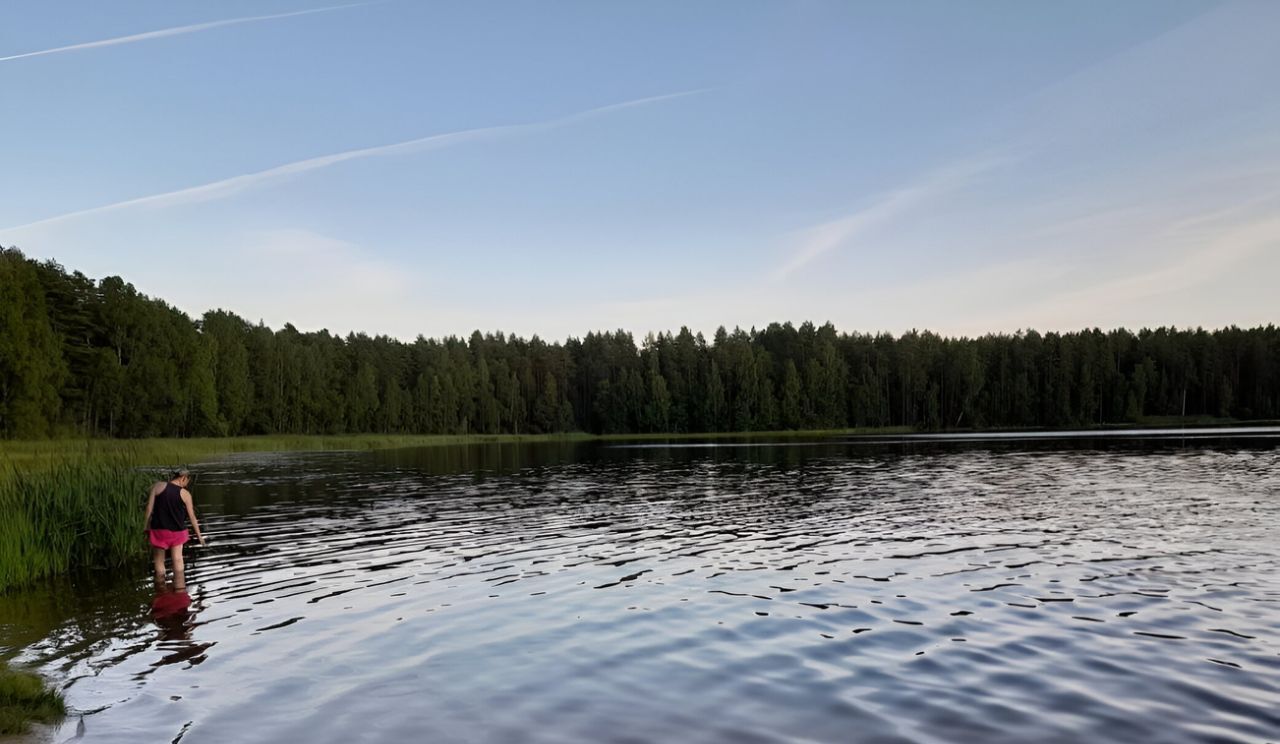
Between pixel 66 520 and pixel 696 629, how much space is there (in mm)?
18482

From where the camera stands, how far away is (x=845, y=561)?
2222cm

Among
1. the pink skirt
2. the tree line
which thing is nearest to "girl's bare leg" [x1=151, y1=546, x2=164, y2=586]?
the pink skirt

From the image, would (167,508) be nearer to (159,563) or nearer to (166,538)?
(166,538)

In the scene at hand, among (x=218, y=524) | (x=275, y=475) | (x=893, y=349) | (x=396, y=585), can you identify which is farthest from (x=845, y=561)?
(x=893, y=349)

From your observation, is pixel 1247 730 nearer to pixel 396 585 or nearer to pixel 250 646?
pixel 250 646

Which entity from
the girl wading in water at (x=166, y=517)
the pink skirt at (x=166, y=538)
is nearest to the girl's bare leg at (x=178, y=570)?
the girl wading in water at (x=166, y=517)

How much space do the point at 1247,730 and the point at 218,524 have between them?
3278 cm

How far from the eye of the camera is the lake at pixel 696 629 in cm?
1078

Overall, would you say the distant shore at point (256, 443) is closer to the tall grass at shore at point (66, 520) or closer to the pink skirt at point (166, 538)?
the tall grass at shore at point (66, 520)

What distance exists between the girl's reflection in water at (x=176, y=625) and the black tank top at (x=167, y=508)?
1.50 meters

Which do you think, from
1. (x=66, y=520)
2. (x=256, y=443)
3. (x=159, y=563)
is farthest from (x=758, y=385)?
(x=159, y=563)

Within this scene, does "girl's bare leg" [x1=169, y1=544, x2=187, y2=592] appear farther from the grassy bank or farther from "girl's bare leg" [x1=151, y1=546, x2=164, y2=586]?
the grassy bank

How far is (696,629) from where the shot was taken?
15.5m

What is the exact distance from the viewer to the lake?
10.8 meters
